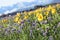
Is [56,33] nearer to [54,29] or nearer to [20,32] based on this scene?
[54,29]

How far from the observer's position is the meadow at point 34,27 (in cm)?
410

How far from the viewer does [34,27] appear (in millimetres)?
4398

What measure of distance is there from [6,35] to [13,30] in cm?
17

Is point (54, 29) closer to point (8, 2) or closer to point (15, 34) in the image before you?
point (15, 34)

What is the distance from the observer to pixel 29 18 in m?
4.97

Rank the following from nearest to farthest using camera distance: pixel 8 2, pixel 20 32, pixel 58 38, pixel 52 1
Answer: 1. pixel 58 38
2. pixel 20 32
3. pixel 52 1
4. pixel 8 2

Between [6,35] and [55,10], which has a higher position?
[55,10]

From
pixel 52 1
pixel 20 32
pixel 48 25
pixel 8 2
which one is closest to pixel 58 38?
pixel 48 25

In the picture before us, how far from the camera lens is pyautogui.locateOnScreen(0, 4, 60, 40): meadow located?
4.10 m

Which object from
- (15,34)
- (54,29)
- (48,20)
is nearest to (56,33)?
(54,29)

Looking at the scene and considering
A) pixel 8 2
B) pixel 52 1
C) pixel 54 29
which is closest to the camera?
pixel 54 29

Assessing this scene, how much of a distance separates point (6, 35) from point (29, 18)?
0.59m

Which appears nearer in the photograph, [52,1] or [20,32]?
[20,32]

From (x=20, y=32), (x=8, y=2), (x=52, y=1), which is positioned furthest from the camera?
(x=8, y=2)
